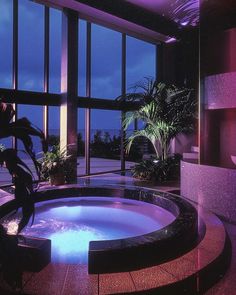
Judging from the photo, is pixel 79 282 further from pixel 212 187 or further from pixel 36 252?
pixel 212 187

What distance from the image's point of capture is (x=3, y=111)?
3.67 ft

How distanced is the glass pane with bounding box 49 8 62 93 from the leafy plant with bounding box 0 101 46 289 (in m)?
6.77

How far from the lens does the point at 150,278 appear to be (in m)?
2.26

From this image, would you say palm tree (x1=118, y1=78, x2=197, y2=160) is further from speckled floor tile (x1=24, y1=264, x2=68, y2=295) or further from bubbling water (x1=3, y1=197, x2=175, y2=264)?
speckled floor tile (x1=24, y1=264, x2=68, y2=295)

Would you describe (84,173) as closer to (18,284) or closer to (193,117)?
(193,117)

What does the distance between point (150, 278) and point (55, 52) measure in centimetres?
688

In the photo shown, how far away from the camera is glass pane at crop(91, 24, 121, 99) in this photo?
872cm

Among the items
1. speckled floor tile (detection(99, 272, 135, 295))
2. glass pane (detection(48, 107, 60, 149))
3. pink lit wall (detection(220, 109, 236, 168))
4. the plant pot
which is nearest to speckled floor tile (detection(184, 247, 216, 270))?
speckled floor tile (detection(99, 272, 135, 295))

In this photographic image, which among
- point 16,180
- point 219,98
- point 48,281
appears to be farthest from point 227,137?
point 16,180

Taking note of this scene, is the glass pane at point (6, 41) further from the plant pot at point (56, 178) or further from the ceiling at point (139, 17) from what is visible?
the plant pot at point (56, 178)

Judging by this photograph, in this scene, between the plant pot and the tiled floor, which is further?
the plant pot

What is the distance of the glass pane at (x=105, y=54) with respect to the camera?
872cm

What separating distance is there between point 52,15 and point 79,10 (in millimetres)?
729

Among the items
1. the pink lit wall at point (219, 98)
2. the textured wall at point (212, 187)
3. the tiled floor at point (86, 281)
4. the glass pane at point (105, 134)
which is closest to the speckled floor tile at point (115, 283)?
the tiled floor at point (86, 281)
